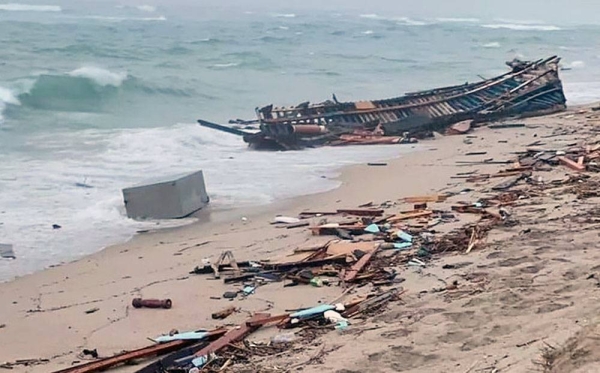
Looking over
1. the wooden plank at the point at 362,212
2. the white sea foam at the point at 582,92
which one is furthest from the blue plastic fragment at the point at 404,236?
the white sea foam at the point at 582,92

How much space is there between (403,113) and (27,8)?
215 feet

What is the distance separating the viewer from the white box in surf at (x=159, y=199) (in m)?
12.8

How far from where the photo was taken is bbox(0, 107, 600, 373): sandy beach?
5.76 meters

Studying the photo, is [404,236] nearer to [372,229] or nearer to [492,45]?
[372,229]

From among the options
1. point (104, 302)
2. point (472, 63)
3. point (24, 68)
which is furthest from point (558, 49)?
point (104, 302)

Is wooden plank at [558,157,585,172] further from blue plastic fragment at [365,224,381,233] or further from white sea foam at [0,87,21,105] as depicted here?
white sea foam at [0,87,21,105]

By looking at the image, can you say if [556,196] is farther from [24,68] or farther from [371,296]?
[24,68]

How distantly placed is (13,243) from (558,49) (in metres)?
46.8

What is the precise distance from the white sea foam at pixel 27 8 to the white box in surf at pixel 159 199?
67.5 meters

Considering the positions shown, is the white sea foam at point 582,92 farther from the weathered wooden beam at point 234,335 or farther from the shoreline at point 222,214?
the weathered wooden beam at point 234,335

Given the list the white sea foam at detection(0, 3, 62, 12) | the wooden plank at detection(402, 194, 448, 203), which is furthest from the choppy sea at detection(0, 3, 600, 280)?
the white sea foam at detection(0, 3, 62, 12)

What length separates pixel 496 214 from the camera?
33.5ft

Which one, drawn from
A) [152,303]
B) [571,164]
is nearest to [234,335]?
[152,303]

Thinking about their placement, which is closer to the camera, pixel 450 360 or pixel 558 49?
pixel 450 360
